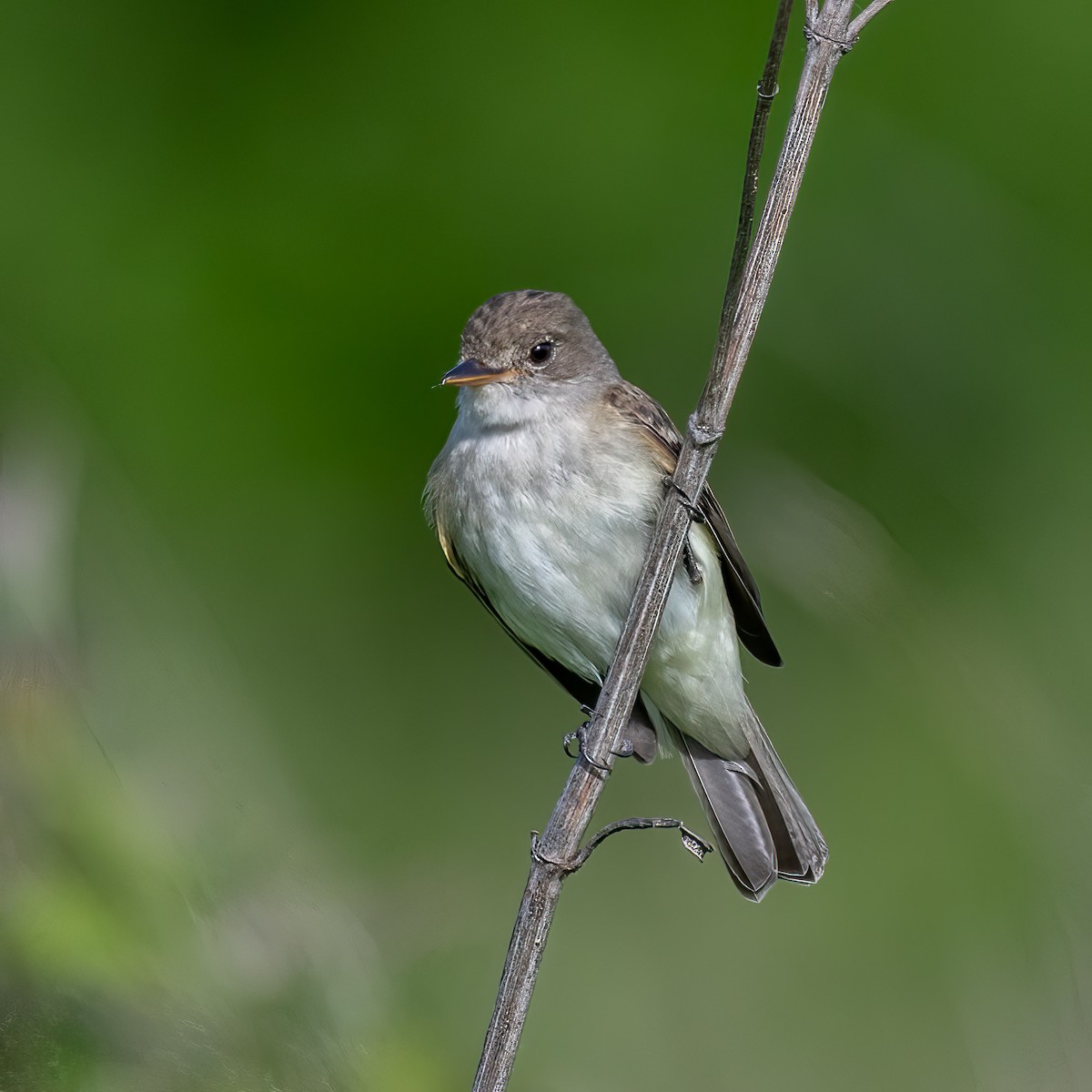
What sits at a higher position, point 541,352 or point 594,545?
point 541,352

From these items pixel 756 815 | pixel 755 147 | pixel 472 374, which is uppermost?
pixel 472 374

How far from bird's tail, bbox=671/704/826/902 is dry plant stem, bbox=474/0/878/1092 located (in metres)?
1.28

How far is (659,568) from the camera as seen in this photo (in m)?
2.34

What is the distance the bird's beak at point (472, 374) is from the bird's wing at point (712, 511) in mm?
286

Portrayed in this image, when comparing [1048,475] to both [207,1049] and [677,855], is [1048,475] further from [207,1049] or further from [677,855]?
[207,1049]

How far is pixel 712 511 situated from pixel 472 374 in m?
0.68

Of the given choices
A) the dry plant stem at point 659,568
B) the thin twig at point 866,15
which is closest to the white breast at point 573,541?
the dry plant stem at point 659,568

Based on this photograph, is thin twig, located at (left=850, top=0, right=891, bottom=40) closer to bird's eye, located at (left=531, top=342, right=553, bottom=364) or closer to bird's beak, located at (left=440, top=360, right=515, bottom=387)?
bird's beak, located at (left=440, top=360, right=515, bottom=387)

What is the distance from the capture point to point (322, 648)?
4.49 metres

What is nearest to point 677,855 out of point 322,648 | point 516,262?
point 322,648

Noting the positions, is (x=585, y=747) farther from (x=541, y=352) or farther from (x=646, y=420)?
(x=541, y=352)

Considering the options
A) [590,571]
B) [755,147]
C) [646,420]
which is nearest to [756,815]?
[590,571]

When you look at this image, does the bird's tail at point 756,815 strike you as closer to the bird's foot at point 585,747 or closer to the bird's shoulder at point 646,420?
the bird's foot at point 585,747

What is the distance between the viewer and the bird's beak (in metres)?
3.16
